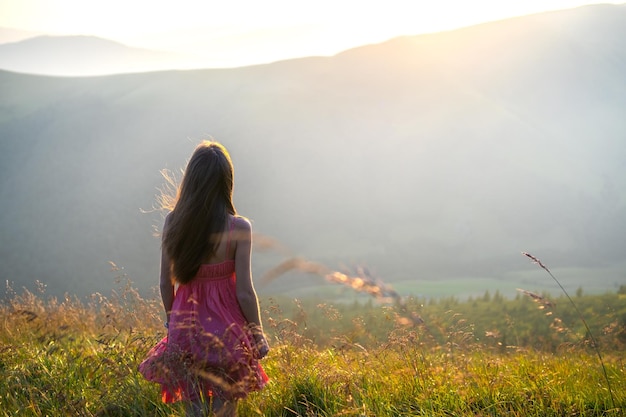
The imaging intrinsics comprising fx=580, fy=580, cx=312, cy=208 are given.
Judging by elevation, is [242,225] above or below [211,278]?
above

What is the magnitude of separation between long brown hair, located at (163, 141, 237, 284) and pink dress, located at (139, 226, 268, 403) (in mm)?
110

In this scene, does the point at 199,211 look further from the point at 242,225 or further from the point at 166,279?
the point at 166,279

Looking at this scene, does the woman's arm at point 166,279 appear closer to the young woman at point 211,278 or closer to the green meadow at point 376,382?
the young woman at point 211,278

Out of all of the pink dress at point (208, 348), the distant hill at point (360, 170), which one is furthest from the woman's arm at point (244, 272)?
the distant hill at point (360, 170)

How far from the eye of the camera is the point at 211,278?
3656 mm

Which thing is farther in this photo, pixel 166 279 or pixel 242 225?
pixel 166 279

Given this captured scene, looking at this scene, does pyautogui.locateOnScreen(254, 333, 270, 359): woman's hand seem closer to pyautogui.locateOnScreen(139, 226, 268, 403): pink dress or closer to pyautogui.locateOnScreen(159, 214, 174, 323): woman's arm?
pyautogui.locateOnScreen(139, 226, 268, 403): pink dress

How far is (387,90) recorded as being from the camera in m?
49.5

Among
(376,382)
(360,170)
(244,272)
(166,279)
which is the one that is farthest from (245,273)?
(360,170)

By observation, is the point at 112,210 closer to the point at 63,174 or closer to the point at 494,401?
the point at 63,174

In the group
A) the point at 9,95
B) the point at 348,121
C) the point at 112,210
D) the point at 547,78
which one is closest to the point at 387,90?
the point at 348,121

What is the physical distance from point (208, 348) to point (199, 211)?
2.69 ft

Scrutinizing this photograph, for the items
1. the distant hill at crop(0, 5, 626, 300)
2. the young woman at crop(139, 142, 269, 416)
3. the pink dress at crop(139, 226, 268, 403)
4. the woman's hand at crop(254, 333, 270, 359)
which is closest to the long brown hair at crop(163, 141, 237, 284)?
the young woman at crop(139, 142, 269, 416)

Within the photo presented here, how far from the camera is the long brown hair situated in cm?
354
